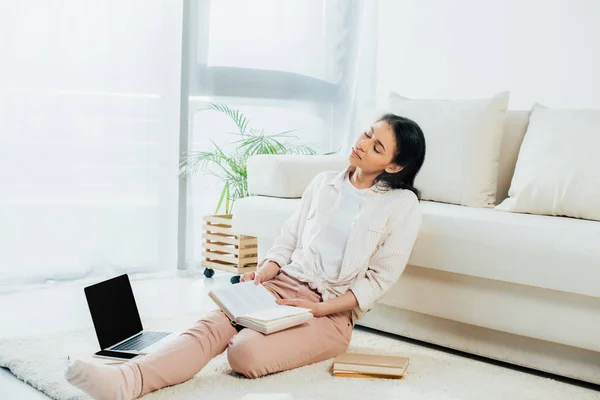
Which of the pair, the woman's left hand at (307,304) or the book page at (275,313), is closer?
A: the book page at (275,313)

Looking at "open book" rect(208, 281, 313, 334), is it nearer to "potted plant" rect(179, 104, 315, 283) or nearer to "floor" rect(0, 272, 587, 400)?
"floor" rect(0, 272, 587, 400)

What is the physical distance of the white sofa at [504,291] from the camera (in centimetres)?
227

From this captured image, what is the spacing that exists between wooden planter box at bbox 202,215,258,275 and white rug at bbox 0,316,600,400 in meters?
1.31

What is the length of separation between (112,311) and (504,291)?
1216 mm

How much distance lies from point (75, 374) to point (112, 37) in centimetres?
229

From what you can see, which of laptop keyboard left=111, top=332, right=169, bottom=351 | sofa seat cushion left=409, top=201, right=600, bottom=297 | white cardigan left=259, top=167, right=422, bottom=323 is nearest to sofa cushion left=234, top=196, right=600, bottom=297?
sofa seat cushion left=409, top=201, right=600, bottom=297

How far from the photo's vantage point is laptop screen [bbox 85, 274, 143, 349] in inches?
94.8

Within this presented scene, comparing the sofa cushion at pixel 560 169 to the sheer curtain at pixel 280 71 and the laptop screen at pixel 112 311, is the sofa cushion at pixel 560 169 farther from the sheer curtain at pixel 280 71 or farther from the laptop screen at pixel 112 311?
the sheer curtain at pixel 280 71

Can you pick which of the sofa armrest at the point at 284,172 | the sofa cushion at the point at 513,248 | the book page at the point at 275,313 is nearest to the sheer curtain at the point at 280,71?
the sofa armrest at the point at 284,172

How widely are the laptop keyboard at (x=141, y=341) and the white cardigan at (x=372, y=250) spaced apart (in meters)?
0.46

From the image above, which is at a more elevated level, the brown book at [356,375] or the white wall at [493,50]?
the white wall at [493,50]

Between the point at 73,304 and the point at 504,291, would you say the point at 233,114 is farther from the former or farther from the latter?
the point at 504,291

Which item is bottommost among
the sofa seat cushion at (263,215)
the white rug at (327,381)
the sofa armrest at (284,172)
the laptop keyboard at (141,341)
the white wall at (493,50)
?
the white rug at (327,381)

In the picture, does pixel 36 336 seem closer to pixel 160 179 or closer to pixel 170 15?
pixel 160 179
